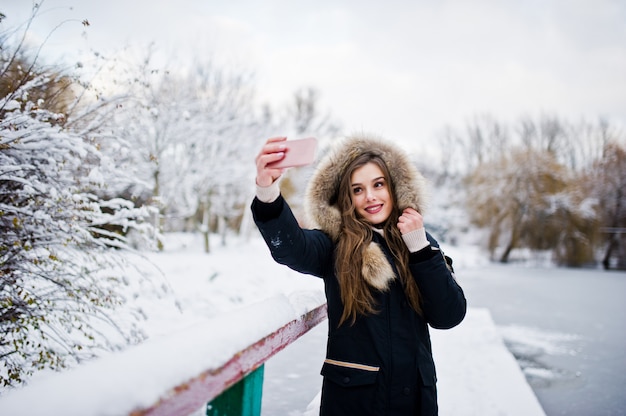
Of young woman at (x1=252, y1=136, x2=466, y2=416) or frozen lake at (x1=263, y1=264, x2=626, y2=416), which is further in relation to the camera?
frozen lake at (x1=263, y1=264, x2=626, y2=416)

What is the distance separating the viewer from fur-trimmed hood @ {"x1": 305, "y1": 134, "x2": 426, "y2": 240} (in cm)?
174

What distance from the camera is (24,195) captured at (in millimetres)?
2266

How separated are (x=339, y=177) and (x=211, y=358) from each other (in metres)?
1.21

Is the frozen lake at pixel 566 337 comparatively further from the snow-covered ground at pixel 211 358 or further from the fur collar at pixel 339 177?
the fur collar at pixel 339 177

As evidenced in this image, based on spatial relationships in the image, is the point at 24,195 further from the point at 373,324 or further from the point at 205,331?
the point at 373,324

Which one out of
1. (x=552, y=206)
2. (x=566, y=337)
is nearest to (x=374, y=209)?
(x=566, y=337)

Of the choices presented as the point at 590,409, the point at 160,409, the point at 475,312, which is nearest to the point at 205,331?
the point at 160,409

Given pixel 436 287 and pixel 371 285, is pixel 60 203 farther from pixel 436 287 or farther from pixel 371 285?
pixel 436 287

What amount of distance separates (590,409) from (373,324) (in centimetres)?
323

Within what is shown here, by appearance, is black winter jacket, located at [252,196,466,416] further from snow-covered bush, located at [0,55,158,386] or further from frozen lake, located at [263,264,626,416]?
frozen lake, located at [263,264,626,416]

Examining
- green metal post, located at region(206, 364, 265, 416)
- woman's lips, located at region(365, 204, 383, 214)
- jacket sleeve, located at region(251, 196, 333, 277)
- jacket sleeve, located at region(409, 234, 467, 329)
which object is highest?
woman's lips, located at region(365, 204, 383, 214)

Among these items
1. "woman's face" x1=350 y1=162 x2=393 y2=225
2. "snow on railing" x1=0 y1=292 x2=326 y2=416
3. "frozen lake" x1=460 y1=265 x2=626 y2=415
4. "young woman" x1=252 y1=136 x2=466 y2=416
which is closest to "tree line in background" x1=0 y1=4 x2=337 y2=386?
"young woman" x1=252 y1=136 x2=466 y2=416

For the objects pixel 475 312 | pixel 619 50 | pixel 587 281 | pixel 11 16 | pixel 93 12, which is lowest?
pixel 587 281

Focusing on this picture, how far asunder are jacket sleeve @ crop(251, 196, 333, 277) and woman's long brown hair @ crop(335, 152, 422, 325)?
0.15 meters
